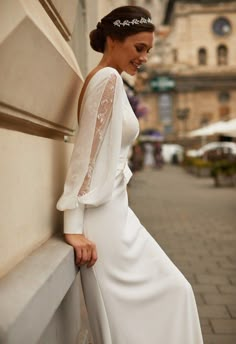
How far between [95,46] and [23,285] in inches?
55.4

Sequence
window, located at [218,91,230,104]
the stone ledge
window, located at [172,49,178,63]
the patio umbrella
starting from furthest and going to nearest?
1. window, located at [172,49,178,63]
2. window, located at [218,91,230,104]
3. the patio umbrella
4. the stone ledge

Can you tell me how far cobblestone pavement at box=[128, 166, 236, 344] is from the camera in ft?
15.0

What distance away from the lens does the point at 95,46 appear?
2631 millimetres

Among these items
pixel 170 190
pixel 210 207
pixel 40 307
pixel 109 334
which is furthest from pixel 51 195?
pixel 170 190

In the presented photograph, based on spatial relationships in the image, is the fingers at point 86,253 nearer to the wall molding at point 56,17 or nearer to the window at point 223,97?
the wall molding at point 56,17

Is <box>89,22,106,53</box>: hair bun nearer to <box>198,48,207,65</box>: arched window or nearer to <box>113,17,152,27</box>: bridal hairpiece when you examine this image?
<box>113,17,152,27</box>: bridal hairpiece

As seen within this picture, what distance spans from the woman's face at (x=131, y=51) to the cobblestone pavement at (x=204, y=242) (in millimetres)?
2265

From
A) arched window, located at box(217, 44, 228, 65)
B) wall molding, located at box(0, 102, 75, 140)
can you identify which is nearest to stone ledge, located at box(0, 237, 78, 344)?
wall molding, located at box(0, 102, 75, 140)

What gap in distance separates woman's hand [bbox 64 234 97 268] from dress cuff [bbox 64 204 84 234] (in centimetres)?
2

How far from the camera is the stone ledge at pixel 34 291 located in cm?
137

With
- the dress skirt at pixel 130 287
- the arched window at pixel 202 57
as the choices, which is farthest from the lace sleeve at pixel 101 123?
the arched window at pixel 202 57

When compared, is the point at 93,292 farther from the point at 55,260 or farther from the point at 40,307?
the point at 40,307

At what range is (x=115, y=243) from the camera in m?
2.35

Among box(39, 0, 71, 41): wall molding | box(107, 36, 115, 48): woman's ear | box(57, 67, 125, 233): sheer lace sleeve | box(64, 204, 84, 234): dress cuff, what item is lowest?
box(64, 204, 84, 234): dress cuff
